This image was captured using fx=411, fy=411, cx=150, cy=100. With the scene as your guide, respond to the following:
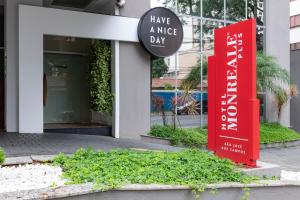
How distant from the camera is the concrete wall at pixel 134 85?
501 inches

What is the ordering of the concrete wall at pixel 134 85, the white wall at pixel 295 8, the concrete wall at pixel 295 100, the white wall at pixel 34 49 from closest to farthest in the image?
the white wall at pixel 34 49
the concrete wall at pixel 134 85
the concrete wall at pixel 295 100
the white wall at pixel 295 8

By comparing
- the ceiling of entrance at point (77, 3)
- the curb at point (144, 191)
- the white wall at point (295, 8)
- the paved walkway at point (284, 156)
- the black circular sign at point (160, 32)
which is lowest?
the paved walkway at point (284, 156)

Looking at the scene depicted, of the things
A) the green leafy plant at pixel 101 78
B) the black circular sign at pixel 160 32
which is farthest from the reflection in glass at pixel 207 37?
the green leafy plant at pixel 101 78

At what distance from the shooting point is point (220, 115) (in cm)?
717

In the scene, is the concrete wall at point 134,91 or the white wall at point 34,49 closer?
the white wall at point 34,49

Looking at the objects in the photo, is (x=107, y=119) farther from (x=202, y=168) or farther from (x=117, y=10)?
(x=202, y=168)

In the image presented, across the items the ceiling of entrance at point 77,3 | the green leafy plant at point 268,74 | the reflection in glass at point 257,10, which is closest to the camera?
the ceiling of entrance at point 77,3

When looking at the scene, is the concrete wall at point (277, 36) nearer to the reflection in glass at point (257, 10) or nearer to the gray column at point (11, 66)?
the reflection in glass at point (257, 10)

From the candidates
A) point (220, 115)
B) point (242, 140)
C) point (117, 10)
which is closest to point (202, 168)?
point (242, 140)

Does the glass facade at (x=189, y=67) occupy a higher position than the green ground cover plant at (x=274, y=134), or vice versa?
the glass facade at (x=189, y=67)

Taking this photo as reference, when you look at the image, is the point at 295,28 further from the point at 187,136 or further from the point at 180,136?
the point at 180,136

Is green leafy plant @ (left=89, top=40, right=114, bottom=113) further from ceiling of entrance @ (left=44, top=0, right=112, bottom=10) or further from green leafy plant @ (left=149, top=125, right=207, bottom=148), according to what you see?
green leafy plant @ (left=149, top=125, right=207, bottom=148)

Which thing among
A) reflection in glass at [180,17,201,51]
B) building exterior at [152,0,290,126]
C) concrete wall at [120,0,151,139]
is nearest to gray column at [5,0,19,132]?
concrete wall at [120,0,151,139]

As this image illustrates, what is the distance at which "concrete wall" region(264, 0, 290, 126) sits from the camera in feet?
57.0
